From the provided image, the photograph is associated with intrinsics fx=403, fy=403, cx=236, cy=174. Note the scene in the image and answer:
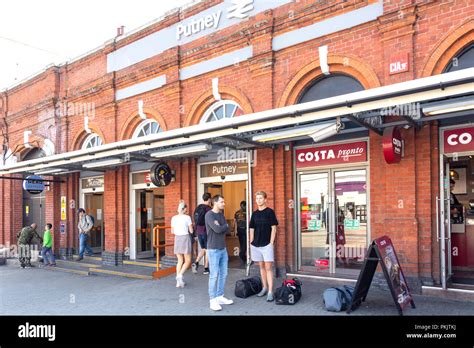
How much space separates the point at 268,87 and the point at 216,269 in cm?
438

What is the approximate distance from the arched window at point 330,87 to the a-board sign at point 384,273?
3332mm

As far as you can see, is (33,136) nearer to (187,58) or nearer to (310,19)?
(187,58)

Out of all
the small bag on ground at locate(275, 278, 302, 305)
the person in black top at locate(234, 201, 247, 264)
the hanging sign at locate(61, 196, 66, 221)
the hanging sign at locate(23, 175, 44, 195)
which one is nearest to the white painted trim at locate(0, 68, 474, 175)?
the small bag on ground at locate(275, 278, 302, 305)

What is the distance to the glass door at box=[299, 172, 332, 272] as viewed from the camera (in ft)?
27.5

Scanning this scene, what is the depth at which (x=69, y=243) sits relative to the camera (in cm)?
1403

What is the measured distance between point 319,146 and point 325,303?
334 cm

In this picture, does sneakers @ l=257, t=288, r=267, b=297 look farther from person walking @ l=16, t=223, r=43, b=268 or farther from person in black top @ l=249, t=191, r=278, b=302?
person walking @ l=16, t=223, r=43, b=268

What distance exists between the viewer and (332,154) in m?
8.13

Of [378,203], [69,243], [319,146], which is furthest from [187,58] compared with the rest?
[69,243]

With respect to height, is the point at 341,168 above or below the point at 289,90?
below

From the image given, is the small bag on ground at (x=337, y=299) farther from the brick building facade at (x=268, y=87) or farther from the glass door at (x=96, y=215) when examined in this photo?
the glass door at (x=96, y=215)

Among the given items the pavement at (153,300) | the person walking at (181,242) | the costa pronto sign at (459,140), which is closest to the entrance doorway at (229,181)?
the person walking at (181,242)

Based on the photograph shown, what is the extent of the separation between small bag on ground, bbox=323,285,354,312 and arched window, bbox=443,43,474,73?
4.12 meters

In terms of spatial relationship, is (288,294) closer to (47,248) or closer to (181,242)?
(181,242)
